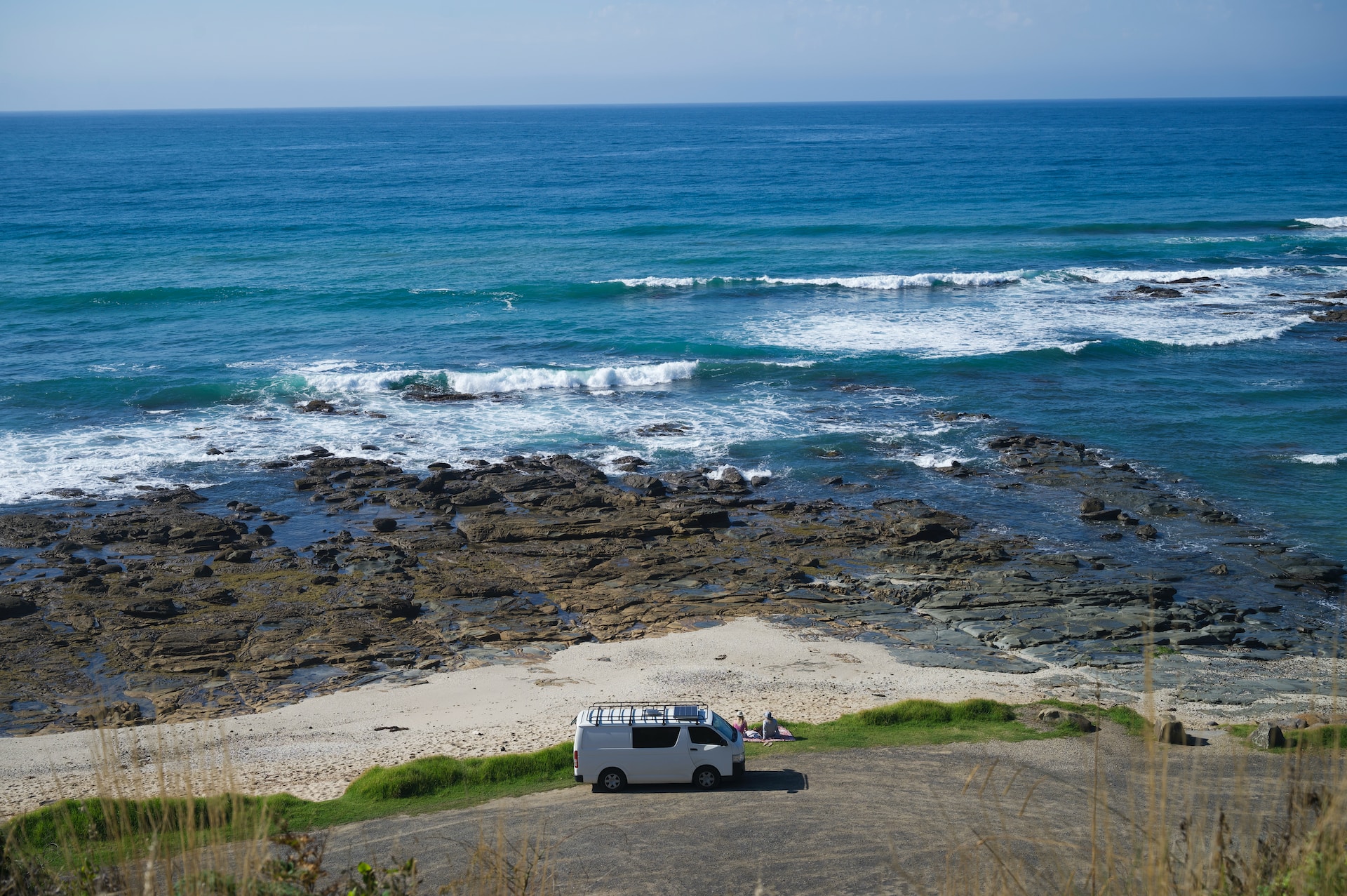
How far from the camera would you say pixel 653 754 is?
1767cm

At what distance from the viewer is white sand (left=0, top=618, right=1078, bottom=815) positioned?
19516 millimetres

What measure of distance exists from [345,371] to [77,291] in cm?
2153

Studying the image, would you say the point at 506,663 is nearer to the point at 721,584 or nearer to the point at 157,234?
the point at 721,584

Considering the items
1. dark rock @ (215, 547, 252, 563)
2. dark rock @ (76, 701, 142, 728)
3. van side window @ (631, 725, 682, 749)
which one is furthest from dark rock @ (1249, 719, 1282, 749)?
dark rock @ (215, 547, 252, 563)

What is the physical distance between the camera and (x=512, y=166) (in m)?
118

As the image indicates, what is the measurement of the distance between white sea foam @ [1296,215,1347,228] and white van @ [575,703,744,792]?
253ft

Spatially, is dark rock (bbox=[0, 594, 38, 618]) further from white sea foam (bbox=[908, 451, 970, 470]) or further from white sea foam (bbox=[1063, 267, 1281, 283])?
white sea foam (bbox=[1063, 267, 1281, 283])

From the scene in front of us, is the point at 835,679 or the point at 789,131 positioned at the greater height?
the point at 789,131

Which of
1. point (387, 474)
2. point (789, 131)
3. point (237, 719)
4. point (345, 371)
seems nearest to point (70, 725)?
point (237, 719)

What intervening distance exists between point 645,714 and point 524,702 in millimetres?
4937

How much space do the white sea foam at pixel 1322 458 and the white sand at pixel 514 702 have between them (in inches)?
678

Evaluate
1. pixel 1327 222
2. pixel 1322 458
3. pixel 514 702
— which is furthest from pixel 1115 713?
pixel 1327 222

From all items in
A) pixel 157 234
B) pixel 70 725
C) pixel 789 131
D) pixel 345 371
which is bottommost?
pixel 70 725

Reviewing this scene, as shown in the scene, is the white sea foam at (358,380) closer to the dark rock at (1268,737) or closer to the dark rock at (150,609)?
the dark rock at (150,609)
